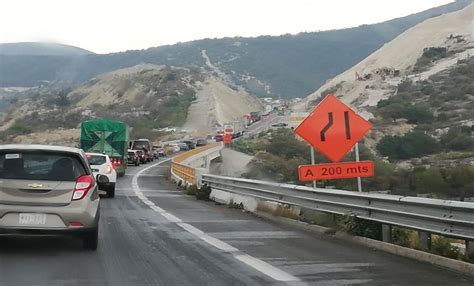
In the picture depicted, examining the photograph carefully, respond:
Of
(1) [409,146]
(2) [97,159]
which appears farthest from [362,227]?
(1) [409,146]

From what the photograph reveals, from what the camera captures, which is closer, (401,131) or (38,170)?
(38,170)

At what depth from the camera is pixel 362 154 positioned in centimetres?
4638

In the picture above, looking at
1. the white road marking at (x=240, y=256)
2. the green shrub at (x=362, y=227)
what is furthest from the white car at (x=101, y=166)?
the green shrub at (x=362, y=227)

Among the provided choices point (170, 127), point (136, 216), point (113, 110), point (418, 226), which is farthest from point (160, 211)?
point (113, 110)

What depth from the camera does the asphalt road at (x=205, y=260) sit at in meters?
7.84

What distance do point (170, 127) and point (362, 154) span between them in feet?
346

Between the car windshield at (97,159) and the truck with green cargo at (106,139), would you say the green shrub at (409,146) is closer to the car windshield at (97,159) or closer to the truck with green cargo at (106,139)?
the truck with green cargo at (106,139)

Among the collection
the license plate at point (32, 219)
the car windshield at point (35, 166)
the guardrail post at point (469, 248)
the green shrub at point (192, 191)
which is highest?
the car windshield at point (35, 166)

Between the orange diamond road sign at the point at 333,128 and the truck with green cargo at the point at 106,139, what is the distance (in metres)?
24.9

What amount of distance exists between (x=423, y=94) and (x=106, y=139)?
69.6m

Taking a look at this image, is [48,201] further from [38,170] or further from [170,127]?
[170,127]

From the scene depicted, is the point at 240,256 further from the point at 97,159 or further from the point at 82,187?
the point at 97,159

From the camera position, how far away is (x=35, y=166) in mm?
9727

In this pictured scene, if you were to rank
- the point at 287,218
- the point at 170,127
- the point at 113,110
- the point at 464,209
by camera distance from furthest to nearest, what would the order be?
the point at 113,110 → the point at 170,127 → the point at 287,218 → the point at 464,209
